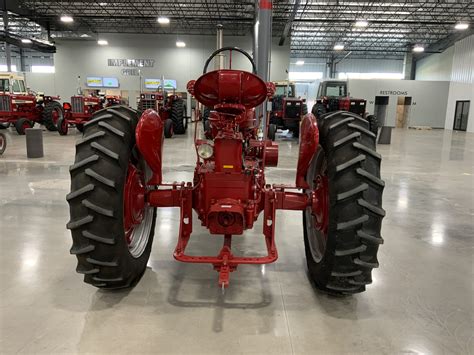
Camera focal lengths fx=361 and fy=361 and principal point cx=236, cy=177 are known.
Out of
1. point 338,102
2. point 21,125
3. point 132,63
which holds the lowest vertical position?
point 21,125

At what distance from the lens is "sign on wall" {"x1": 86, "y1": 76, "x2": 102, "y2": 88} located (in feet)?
85.5

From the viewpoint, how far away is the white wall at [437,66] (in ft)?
94.1

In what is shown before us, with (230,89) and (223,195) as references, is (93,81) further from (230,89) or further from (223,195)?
(223,195)

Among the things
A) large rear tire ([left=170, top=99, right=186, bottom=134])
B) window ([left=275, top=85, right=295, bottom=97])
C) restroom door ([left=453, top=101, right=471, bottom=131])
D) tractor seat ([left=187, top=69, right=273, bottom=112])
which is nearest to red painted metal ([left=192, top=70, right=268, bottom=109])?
tractor seat ([left=187, top=69, right=273, bottom=112])

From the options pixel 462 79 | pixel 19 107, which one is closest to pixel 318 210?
pixel 19 107

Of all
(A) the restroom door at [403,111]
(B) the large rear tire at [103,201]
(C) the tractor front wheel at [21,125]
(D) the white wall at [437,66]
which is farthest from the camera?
(A) the restroom door at [403,111]

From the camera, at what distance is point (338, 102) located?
15.5 metres

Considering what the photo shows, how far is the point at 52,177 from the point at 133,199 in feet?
16.0

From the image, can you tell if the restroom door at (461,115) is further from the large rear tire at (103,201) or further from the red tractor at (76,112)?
the large rear tire at (103,201)

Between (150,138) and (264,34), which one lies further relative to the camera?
(264,34)

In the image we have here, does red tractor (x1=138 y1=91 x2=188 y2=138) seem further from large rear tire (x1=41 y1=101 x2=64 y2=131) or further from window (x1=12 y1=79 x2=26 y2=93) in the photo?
window (x1=12 y1=79 x2=26 y2=93)

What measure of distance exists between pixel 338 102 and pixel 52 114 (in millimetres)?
12031

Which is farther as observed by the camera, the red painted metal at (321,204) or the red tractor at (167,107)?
the red tractor at (167,107)

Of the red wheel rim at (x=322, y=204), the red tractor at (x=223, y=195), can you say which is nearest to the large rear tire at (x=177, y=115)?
the red tractor at (x=223, y=195)
